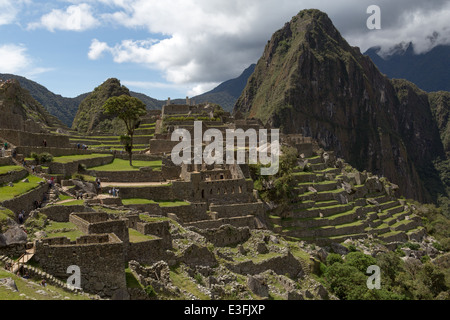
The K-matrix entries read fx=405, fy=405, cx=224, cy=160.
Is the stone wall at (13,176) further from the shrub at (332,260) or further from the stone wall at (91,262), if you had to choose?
the shrub at (332,260)

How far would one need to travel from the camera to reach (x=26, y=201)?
18688 mm

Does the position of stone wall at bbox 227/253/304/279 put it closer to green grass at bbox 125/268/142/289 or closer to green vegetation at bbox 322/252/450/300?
green vegetation at bbox 322/252/450/300

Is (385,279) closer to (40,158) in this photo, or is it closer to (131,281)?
(131,281)

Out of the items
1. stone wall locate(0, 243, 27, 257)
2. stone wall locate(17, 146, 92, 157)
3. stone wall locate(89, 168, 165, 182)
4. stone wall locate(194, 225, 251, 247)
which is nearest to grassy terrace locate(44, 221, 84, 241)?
stone wall locate(0, 243, 27, 257)

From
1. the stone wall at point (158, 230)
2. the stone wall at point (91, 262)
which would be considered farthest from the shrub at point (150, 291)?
the stone wall at point (158, 230)

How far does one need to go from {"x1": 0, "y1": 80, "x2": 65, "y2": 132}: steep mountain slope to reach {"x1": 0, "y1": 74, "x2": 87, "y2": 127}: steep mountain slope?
50616 mm

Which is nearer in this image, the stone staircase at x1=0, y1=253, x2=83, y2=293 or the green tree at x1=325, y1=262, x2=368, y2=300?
the stone staircase at x1=0, y1=253, x2=83, y2=293

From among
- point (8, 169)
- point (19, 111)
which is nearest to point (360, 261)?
point (8, 169)

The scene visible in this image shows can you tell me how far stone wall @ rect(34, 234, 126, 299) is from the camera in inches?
480

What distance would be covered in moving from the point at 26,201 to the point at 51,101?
351ft

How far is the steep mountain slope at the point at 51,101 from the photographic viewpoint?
362ft

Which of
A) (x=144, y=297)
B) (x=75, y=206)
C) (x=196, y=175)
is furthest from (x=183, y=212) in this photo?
(x=144, y=297)
